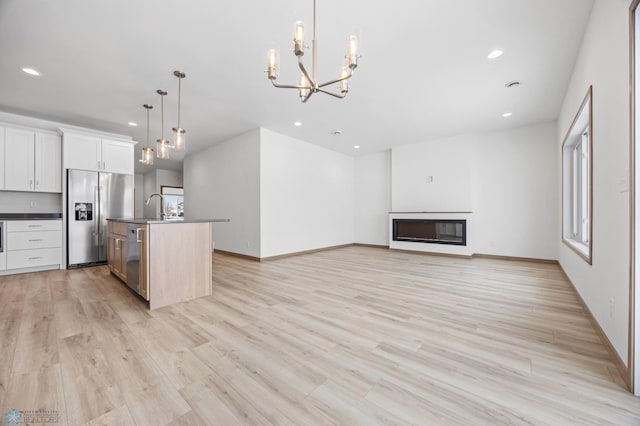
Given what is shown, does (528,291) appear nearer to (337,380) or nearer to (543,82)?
(543,82)

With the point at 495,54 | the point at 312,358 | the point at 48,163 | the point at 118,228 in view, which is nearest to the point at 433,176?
the point at 495,54

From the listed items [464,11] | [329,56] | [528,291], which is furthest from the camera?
[528,291]

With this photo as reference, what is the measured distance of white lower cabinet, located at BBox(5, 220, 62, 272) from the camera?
3.99 meters

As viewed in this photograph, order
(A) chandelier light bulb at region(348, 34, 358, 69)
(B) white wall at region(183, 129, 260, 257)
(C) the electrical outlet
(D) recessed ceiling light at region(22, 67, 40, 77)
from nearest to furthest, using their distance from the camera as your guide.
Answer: (C) the electrical outlet < (A) chandelier light bulb at region(348, 34, 358, 69) < (D) recessed ceiling light at region(22, 67, 40, 77) < (B) white wall at region(183, 129, 260, 257)

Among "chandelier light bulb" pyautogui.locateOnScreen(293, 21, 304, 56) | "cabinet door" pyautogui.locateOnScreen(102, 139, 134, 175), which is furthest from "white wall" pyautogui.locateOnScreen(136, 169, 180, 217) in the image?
"chandelier light bulb" pyautogui.locateOnScreen(293, 21, 304, 56)

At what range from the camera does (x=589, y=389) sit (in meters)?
1.40

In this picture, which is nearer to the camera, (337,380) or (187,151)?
(337,380)

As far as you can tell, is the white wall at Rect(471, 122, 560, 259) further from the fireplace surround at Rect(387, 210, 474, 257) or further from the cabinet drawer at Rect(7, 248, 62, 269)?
the cabinet drawer at Rect(7, 248, 62, 269)

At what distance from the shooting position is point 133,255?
2.98 meters

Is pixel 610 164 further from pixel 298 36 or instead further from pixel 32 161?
pixel 32 161

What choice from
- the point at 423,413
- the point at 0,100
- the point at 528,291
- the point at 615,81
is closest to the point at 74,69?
the point at 0,100

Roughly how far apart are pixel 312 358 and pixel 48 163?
5.96 metres

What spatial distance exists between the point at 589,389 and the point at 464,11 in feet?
9.38

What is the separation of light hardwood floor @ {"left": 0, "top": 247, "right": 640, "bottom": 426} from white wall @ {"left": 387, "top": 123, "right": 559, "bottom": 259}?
2.22m
